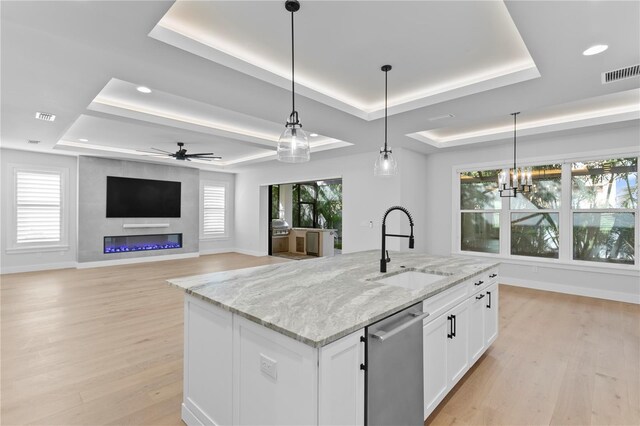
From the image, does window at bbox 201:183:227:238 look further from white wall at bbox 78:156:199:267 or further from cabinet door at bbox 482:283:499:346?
cabinet door at bbox 482:283:499:346

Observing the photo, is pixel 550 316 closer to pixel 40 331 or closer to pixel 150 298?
pixel 150 298

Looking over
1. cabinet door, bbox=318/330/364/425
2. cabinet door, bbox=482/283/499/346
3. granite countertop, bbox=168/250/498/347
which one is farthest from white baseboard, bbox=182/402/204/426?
cabinet door, bbox=482/283/499/346

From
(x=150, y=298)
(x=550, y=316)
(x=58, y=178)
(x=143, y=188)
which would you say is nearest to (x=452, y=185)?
(x=550, y=316)

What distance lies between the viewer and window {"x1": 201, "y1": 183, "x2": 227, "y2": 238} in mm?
9711

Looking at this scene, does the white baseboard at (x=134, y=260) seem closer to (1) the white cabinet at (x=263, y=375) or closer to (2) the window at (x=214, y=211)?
(2) the window at (x=214, y=211)

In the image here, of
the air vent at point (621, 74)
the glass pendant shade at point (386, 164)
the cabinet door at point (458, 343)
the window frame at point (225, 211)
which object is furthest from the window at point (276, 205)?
the air vent at point (621, 74)

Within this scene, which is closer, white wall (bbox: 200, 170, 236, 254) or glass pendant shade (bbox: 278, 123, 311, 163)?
glass pendant shade (bbox: 278, 123, 311, 163)

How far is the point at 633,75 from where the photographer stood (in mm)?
2830

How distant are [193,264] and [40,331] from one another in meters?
4.50

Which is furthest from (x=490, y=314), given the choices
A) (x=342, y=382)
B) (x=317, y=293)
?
(x=342, y=382)

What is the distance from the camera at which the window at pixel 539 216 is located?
536 centimetres

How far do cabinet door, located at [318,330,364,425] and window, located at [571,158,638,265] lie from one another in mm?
5514

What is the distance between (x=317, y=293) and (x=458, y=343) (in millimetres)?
1232

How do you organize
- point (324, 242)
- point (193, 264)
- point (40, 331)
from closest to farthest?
point (40, 331) → point (193, 264) → point (324, 242)
